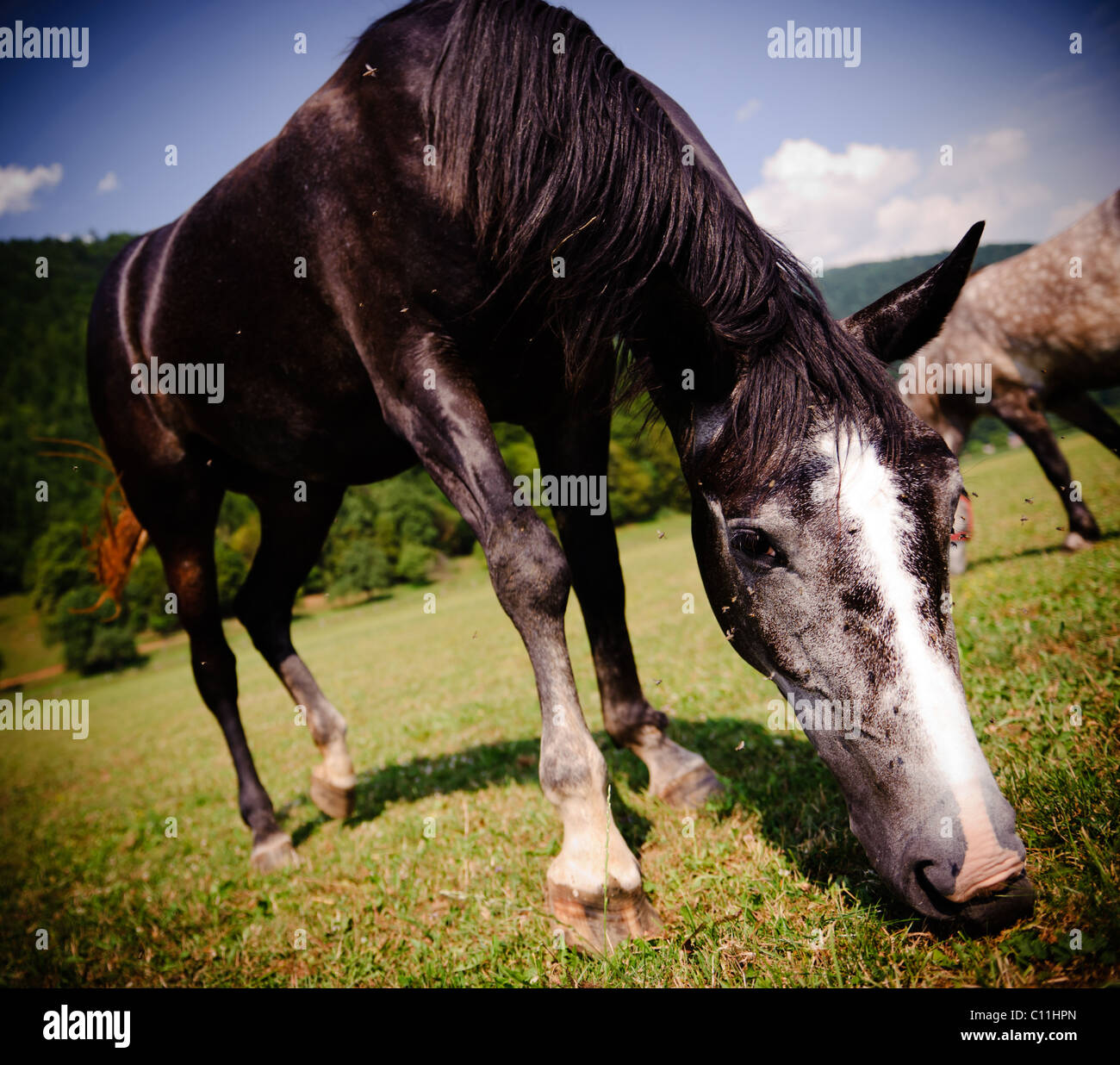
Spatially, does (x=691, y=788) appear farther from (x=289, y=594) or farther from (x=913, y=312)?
(x=289, y=594)

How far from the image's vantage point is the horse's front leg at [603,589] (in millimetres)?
2953

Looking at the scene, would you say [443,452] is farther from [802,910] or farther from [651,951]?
[802,910]

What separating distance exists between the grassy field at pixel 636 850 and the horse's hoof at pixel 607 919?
7 cm

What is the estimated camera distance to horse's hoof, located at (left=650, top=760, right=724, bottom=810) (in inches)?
108

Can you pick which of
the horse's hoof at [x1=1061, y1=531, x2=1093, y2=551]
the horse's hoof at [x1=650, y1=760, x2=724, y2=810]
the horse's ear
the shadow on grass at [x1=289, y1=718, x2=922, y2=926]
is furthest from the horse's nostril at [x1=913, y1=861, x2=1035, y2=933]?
the horse's hoof at [x1=1061, y1=531, x2=1093, y2=551]

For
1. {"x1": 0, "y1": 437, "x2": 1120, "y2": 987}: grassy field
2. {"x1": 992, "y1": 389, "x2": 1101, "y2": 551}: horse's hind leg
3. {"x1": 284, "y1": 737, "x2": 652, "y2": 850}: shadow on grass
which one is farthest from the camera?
{"x1": 992, "y1": 389, "x2": 1101, "y2": 551}: horse's hind leg

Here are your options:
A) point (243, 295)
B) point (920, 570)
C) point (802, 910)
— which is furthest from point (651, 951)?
point (243, 295)

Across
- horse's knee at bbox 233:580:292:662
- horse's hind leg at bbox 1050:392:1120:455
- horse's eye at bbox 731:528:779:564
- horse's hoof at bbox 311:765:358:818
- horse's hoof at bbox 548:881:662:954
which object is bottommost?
horse's hoof at bbox 311:765:358:818

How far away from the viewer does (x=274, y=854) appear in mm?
3686

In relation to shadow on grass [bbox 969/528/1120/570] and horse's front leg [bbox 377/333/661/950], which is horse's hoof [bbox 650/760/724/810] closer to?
horse's front leg [bbox 377/333/661/950]

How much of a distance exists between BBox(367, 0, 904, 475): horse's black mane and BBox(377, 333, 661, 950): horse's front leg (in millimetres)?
425

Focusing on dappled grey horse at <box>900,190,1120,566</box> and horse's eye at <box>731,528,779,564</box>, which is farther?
A: dappled grey horse at <box>900,190,1120,566</box>

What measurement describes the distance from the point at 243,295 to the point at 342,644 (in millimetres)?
19614

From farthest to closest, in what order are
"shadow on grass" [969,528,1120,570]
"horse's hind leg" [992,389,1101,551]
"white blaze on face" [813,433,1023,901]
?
1. "shadow on grass" [969,528,1120,570]
2. "horse's hind leg" [992,389,1101,551]
3. "white blaze on face" [813,433,1023,901]
